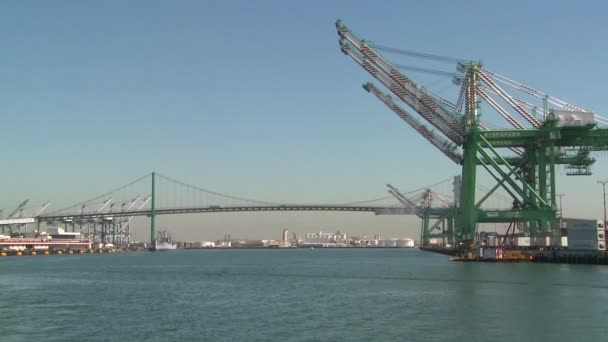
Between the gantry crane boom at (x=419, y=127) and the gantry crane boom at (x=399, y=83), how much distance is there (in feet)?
9.65

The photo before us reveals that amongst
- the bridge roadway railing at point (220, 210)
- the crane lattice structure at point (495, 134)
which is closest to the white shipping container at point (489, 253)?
the crane lattice structure at point (495, 134)

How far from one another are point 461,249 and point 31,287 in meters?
45.5

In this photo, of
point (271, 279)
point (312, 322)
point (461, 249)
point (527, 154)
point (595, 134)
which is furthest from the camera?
point (461, 249)

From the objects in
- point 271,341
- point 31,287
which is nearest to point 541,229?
point 31,287

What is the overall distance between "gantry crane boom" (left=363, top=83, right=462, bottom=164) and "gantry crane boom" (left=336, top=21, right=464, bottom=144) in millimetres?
2942

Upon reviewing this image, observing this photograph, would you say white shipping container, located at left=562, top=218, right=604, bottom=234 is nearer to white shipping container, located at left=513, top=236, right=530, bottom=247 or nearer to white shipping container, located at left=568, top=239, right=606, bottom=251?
white shipping container, located at left=568, top=239, right=606, bottom=251

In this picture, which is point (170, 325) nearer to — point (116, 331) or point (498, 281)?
point (116, 331)

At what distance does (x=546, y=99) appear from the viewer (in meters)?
67.5

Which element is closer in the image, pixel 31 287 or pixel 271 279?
pixel 31 287

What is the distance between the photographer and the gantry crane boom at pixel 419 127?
230 feet

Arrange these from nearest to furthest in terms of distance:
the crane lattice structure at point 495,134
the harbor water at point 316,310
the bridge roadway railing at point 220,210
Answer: the harbor water at point 316,310 < the crane lattice structure at point 495,134 < the bridge roadway railing at point 220,210

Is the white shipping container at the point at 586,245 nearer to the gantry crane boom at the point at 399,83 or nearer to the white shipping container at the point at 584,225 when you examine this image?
the white shipping container at the point at 584,225

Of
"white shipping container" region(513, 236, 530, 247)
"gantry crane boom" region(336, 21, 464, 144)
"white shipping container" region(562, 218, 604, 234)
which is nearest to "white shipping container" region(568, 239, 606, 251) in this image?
"white shipping container" region(562, 218, 604, 234)

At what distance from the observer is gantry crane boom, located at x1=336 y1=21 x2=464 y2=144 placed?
6650cm
